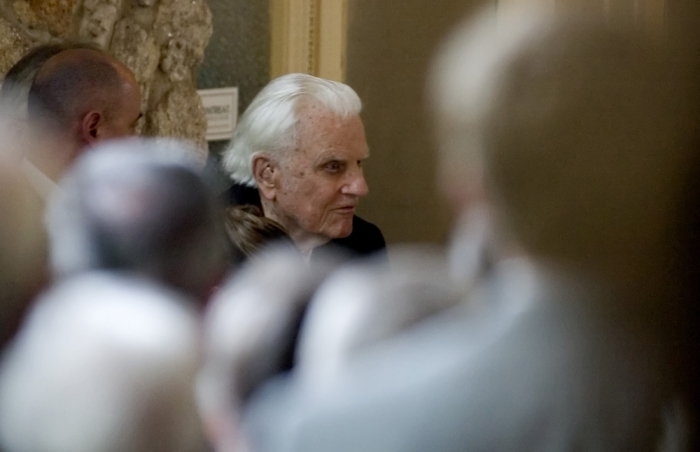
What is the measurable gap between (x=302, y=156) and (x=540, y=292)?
3.39ft

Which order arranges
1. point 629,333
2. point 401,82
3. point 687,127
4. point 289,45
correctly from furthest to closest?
1. point 401,82
2. point 289,45
3. point 687,127
4. point 629,333

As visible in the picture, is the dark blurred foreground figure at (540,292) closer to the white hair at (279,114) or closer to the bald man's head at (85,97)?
the bald man's head at (85,97)

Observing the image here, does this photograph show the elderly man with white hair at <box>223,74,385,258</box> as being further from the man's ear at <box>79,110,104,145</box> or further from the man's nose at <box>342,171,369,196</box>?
the man's ear at <box>79,110,104,145</box>

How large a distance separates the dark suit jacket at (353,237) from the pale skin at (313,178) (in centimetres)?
2

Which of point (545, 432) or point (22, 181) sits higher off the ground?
point (22, 181)

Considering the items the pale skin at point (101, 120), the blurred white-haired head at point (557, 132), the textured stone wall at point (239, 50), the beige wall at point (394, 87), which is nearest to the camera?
the blurred white-haired head at point (557, 132)

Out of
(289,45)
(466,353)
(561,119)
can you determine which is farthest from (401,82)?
(466,353)

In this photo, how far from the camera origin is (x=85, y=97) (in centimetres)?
153

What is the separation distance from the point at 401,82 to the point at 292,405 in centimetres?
228

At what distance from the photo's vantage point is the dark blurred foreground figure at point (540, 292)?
2.74 feet

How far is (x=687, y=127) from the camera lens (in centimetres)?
151

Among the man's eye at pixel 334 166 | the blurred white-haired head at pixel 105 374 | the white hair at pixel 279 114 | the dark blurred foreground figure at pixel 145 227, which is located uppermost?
the dark blurred foreground figure at pixel 145 227

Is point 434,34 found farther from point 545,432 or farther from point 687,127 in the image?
point 545,432

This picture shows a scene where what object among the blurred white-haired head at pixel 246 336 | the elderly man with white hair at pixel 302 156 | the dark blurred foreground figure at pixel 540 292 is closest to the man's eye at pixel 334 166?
the elderly man with white hair at pixel 302 156
